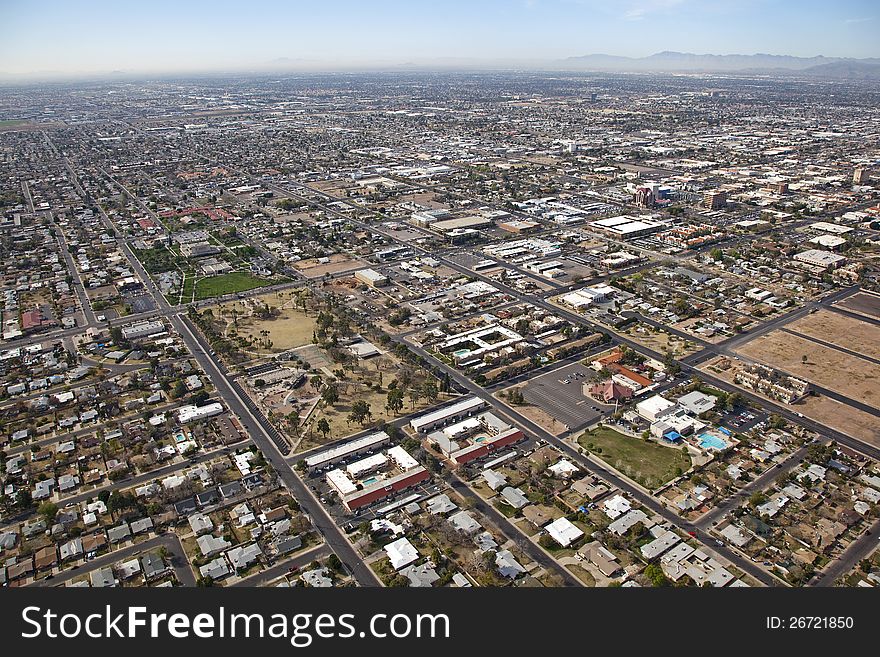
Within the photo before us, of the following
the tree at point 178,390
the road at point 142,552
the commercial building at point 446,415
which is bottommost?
the road at point 142,552

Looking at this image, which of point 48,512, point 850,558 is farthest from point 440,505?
point 48,512

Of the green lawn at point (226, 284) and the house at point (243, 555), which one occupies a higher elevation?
the green lawn at point (226, 284)

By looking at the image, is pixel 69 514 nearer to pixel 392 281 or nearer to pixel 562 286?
pixel 392 281

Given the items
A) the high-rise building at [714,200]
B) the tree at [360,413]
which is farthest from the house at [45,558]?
the high-rise building at [714,200]

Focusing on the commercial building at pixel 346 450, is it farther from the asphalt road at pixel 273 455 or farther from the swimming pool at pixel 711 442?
the swimming pool at pixel 711 442

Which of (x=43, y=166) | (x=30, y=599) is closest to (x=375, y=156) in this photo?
(x=43, y=166)

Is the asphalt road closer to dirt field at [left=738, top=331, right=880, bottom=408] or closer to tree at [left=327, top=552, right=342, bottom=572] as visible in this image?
tree at [left=327, top=552, right=342, bottom=572]

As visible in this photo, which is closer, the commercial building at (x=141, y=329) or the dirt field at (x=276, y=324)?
the dirt field at (x=276, y=324)

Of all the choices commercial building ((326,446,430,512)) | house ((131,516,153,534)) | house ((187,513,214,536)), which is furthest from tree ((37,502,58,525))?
commercial building ((326,446,430,512))
